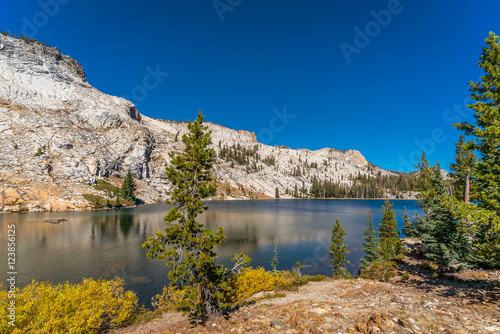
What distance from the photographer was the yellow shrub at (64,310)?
381 inches

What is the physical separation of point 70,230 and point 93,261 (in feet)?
89.9

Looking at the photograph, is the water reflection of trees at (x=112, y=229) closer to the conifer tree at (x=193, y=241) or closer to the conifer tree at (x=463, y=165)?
the conifer tree at (x=193, y=241)

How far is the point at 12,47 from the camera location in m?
151

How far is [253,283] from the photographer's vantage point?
1945 centimetres

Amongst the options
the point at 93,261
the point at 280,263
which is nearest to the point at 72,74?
the point at 93,261

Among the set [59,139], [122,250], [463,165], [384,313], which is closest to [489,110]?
[384,313]

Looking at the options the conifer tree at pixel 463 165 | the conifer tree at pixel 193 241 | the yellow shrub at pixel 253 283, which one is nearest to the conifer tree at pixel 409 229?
the conifer tree at pixel 463 165

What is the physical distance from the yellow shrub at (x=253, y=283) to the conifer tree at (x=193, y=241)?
4511mm

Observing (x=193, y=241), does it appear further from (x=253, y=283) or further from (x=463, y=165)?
(x=463, y=165)

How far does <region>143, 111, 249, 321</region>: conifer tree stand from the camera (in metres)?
12.4

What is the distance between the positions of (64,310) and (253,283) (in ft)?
43.4

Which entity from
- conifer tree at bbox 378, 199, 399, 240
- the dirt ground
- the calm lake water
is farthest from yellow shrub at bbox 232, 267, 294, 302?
conifer tree at bbox 378, 199, 399, 240

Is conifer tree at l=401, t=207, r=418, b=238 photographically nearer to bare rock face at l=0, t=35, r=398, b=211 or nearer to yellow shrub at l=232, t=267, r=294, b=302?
yellow shrub at l=232, t=267, r=294, b=302

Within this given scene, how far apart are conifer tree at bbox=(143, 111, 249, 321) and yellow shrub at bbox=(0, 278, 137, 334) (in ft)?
13.6
